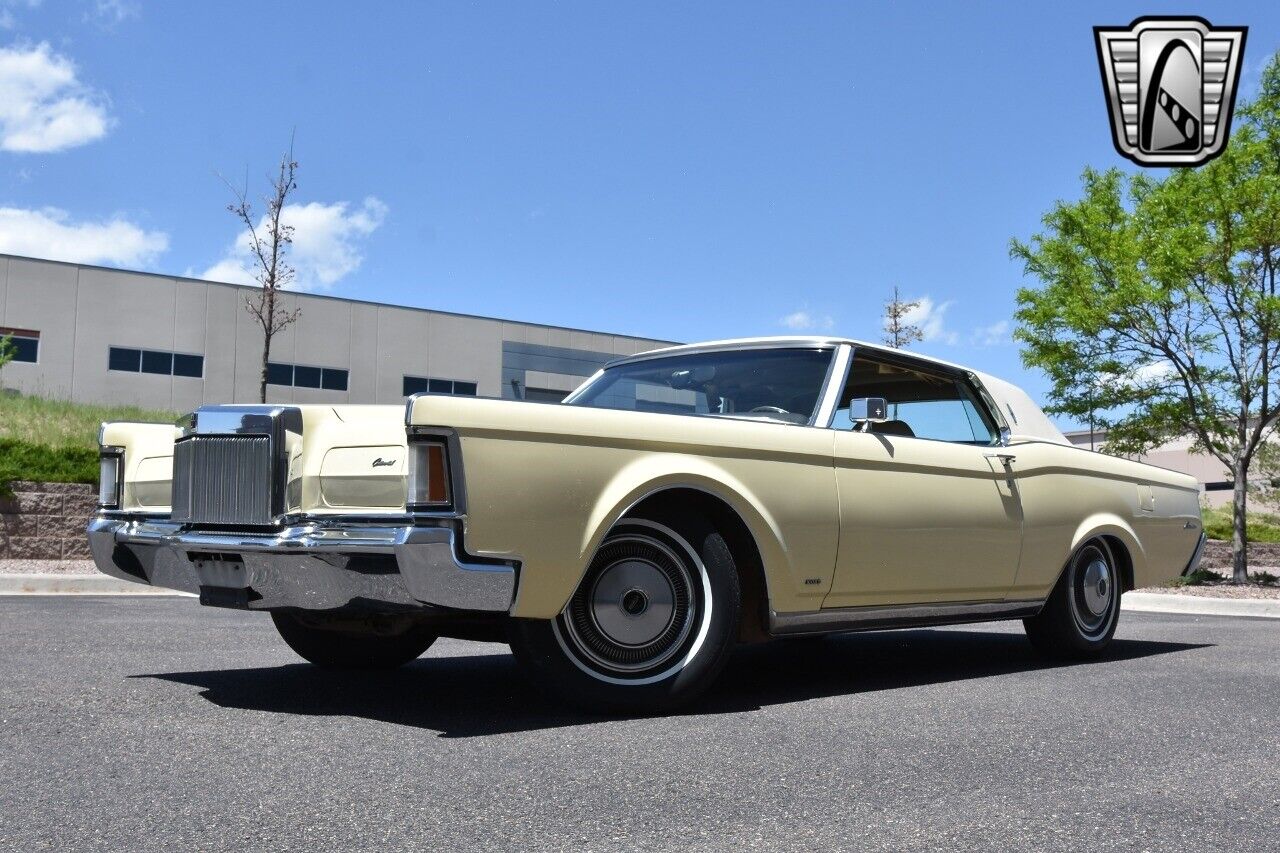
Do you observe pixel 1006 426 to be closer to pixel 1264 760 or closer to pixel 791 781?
pixel 1264 760

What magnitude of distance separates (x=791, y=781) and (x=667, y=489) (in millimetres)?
1428

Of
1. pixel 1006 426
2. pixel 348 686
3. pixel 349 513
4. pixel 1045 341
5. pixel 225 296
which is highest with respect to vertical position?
pixel 225 296

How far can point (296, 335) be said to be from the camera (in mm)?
36906

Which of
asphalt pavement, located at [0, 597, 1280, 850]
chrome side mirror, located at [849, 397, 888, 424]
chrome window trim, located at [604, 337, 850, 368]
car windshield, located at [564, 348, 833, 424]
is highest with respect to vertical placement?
chrome window trim, located at [604, 337, 850, 368]

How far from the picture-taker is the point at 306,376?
3731 cm

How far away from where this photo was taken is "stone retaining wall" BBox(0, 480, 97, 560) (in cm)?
1520

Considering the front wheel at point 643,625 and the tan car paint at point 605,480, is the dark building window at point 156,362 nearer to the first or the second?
the tan car paint at point 605,480

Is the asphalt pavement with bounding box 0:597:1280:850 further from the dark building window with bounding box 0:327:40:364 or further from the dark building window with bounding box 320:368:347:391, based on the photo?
the dark building window with bounding box 320:368:347:391

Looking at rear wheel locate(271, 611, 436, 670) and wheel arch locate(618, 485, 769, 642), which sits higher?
wheel arch locate(618, 485, 769, 642)

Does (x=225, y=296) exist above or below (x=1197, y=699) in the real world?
above

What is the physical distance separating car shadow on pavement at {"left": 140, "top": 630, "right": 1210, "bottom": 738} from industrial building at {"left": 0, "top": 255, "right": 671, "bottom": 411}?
29.3 meters

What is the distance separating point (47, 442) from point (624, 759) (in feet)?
49.1

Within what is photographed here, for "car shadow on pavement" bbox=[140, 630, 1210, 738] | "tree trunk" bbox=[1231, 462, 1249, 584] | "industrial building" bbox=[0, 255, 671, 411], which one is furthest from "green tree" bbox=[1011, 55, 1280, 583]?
"industrial building" bbox=[0, 255, 671, 411]

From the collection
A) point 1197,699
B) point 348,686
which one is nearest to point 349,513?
point 348,686
